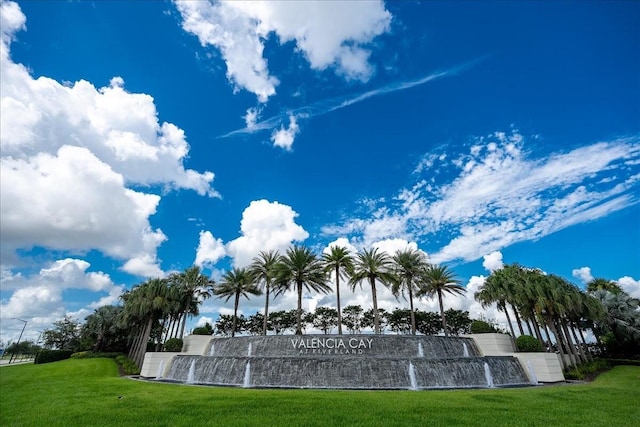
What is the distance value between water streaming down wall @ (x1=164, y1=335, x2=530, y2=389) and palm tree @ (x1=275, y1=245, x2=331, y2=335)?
1306cm

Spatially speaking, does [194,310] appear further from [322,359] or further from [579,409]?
[579,409]

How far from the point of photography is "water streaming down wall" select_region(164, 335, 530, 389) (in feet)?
69.0

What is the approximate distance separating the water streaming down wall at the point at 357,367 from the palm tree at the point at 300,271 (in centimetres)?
1306

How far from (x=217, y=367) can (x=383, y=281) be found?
22.4m

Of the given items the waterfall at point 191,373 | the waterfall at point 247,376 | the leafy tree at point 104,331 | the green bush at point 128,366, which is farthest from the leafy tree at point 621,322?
the leafy tree at point 104,331

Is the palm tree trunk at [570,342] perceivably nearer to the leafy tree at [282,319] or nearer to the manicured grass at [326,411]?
the manicured grass at [326,411]

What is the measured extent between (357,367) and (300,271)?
20.3 metres

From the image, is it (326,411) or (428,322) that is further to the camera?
(428,322)

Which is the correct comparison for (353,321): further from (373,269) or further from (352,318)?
(373,269)

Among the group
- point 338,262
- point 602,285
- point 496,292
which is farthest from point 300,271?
point 602,285

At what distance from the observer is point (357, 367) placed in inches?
850

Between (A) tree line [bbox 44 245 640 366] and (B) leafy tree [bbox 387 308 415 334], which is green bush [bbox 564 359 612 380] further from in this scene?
(B) leafy tree [bbox 387 308 415 334]

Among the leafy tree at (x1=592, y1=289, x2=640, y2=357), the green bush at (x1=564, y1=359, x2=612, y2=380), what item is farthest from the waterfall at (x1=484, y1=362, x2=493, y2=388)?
the leafy tree at (x1=592, y1=289, x2=640, y2=357)

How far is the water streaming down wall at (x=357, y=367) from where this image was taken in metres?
21.0
